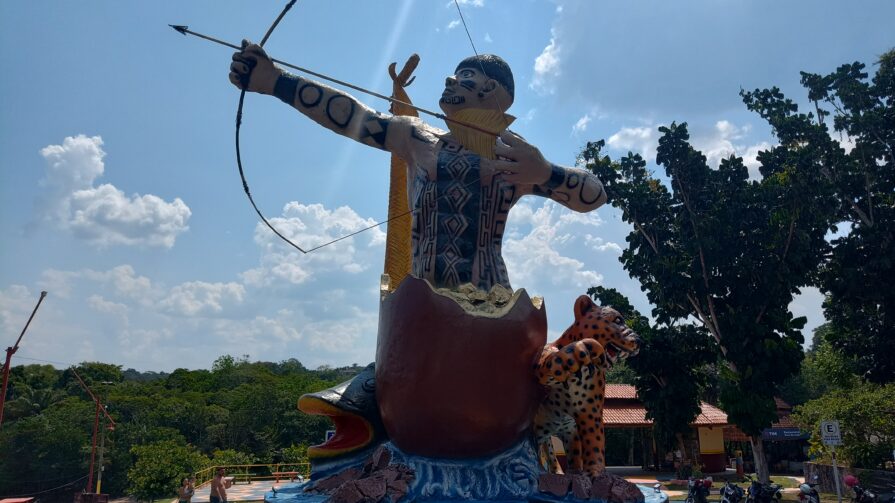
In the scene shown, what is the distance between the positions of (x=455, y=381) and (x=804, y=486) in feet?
22.8

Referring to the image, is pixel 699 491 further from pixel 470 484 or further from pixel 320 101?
pixel 320 101

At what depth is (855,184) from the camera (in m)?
17.3

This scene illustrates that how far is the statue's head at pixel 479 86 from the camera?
6578 millimetres

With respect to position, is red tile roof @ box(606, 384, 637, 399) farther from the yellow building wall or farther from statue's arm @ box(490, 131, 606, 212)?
statue's arm @ box(490, 131, 606, 212)

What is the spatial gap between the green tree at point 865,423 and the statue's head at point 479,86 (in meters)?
14.7

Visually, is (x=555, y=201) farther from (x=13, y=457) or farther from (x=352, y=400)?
(x=13, y=457)

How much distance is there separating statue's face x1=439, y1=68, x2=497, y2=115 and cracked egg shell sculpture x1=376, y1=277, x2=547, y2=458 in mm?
1940

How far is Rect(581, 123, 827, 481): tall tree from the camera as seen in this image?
16328mm

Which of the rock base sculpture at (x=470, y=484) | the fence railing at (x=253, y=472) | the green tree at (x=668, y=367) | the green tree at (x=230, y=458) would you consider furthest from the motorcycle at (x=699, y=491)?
the green tree at (x=230, y=458)

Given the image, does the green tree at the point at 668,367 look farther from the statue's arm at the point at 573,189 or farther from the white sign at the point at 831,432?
the statue's arm at the point at 573,189

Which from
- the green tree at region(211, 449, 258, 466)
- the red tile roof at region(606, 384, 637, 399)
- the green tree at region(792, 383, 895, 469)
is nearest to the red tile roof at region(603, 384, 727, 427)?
the red tile roof at region(606, 384, 637, 399)

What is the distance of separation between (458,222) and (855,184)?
15.5m

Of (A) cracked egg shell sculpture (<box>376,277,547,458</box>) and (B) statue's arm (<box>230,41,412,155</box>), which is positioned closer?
(A) cracked egg shell sculpture (<box>376,277,547,458</box>)

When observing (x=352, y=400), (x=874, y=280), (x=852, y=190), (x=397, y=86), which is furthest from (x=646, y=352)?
(x=352, y=400)
